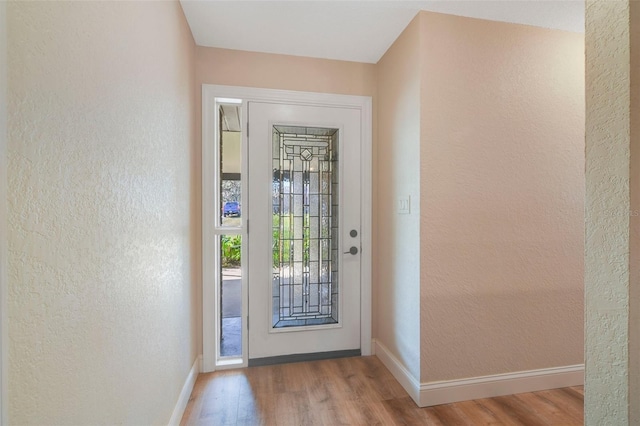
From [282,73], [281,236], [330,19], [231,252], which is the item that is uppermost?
[330,19]

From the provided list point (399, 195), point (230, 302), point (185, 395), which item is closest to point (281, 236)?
point (399, 195)

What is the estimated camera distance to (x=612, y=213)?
763 millimetres

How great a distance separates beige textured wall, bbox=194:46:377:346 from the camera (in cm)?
224

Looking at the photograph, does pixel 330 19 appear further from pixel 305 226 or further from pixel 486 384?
pixel 486 384

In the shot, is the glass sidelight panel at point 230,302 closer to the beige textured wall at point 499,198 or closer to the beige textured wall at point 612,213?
the beige textured wall at point 499,198

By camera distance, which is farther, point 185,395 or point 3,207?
point 185,395

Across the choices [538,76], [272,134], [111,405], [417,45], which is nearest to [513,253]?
[538,76]

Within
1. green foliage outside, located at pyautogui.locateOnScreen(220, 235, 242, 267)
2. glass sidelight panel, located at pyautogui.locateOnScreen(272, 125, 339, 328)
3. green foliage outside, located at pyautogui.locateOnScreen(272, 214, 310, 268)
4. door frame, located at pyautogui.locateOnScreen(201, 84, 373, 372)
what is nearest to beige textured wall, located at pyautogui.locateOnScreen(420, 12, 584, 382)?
door frame, located at pyautogui.locateOnScreen(201, 84, 373, 372)

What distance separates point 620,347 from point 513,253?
1.31 meters

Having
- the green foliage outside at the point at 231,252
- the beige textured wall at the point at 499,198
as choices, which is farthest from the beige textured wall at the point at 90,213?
the green foliage outside at the point at 231,252

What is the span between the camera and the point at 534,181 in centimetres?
198

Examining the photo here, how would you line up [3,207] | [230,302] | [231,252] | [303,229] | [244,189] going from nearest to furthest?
[3,207], [244,189], [303,229], [230,302], [231,252]

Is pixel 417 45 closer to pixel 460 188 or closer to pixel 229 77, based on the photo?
pixel 460 188

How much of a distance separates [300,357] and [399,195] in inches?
57.6
